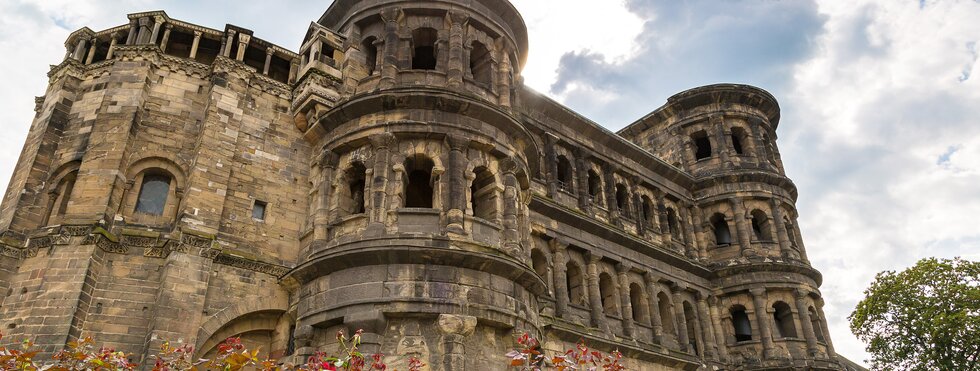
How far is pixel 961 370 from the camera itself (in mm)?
22438

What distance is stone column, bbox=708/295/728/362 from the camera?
2352 cm

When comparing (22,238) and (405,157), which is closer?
(22,238)

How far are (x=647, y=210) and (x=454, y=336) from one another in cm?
1382

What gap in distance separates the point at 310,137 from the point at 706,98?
60.8 feet

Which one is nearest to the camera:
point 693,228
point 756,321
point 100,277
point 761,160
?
point 100,277

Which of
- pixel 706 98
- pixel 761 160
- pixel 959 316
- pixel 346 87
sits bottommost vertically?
pixel 959 316

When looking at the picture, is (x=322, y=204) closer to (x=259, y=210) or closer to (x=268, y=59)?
(x=259, y=210)

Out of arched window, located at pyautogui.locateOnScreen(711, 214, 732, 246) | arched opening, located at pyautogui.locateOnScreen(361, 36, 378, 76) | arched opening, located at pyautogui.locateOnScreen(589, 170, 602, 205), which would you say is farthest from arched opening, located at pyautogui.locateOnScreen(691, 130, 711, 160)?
arched opening, located at pyautogui.locateOnScreen(361, 36, 378, 76)

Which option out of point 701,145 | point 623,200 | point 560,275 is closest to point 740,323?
point 623,200

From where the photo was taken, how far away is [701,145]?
2997cm

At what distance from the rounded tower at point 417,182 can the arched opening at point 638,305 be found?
637cm

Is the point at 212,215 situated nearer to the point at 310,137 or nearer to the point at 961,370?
the point at 310,137

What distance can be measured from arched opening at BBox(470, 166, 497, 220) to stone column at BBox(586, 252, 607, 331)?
592cm

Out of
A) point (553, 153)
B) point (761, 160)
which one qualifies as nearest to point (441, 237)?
point (553, 153)
